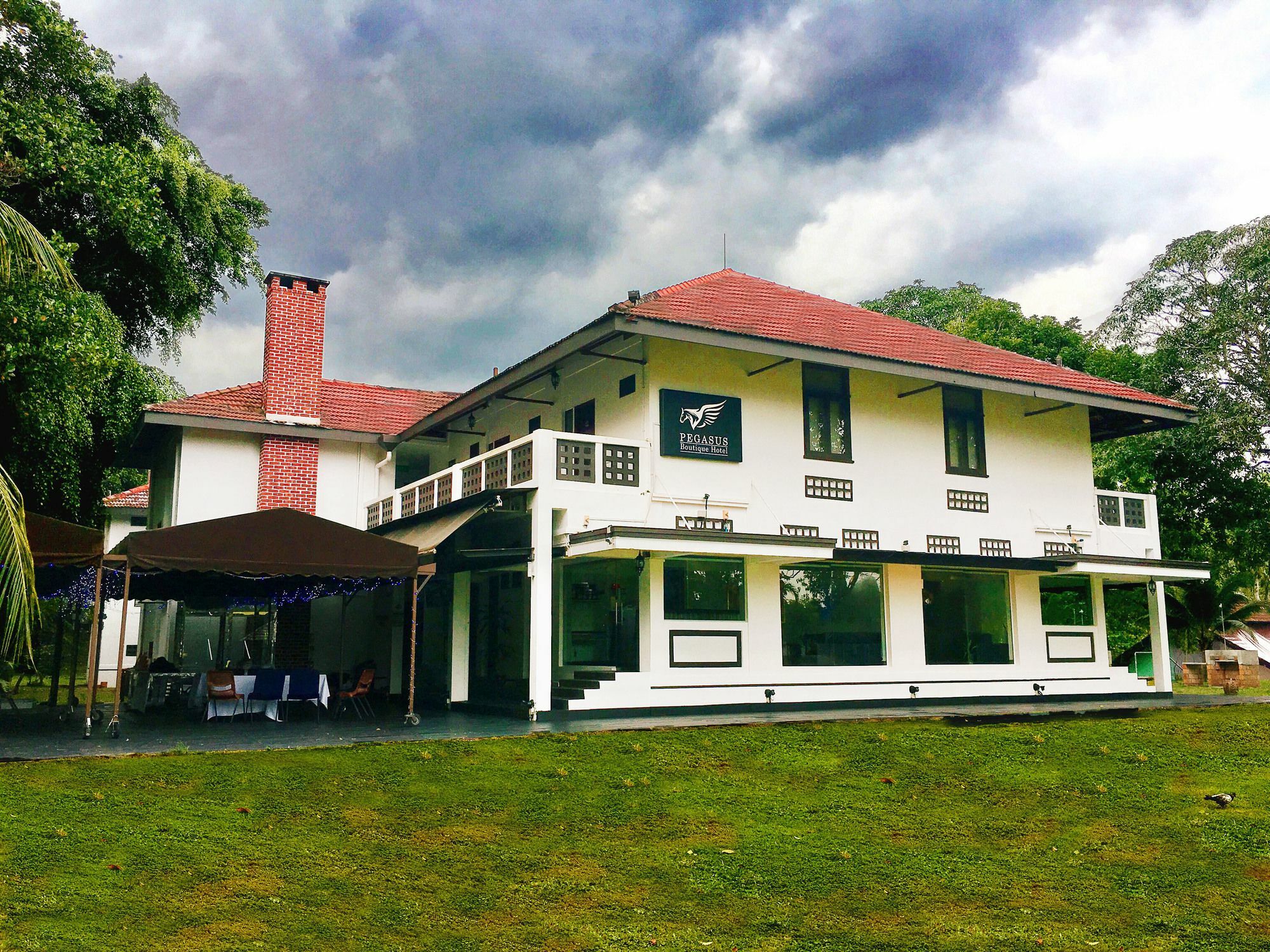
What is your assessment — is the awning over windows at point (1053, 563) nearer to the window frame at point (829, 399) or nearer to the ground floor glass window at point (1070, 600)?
the ground floor glass window at point (1070, 600)

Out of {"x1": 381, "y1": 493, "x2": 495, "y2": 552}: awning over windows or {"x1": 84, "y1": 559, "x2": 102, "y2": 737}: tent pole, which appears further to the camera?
{"x1": 381, "y1": 493, "x2": 495, "y2": 552}: awning over windows

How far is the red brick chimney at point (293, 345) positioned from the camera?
21.6 meters

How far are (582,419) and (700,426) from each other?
104 inches

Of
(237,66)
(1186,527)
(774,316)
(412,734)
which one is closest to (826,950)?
(412,734)

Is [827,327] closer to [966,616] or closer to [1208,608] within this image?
[966,616]

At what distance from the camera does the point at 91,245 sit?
19.9 meters

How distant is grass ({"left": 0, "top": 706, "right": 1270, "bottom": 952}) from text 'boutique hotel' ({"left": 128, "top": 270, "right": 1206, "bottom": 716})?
15.7ft

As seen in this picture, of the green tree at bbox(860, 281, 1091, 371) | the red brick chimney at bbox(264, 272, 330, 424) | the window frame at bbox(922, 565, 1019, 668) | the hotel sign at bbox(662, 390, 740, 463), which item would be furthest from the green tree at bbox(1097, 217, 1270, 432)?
the red brick chimney at bbox(264, 272, 330, 424)

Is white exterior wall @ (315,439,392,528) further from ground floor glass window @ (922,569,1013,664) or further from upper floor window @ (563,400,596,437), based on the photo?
ground floor glass window @ (922,569,1013,664)

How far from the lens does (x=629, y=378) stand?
17.4 meters

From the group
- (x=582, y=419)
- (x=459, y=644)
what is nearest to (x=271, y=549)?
(x=459, y=644)

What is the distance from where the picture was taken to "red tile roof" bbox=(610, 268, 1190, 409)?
56.2 feet

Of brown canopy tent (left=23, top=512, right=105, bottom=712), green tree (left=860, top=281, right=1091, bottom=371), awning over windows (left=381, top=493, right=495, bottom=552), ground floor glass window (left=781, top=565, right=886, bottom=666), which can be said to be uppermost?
green tree (left=860, top=281, right=1091, bottom=371)

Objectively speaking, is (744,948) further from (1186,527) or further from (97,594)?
(1186,527)
